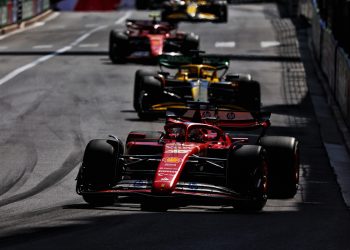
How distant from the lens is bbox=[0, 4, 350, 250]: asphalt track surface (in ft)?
40.4

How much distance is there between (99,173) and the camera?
1493 centimetres

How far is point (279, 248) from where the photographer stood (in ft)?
38.3

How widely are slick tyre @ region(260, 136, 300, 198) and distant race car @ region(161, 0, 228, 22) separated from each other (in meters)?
38.7

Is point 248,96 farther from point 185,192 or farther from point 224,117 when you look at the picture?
point 185,192

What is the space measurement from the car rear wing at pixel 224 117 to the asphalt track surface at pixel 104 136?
1.05 meters

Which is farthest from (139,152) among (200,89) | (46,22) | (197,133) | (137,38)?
(46,22)

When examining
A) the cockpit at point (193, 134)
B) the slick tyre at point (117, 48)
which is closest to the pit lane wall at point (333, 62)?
the slick tyre at point (117, 48)

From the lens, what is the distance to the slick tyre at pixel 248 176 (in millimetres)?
14531

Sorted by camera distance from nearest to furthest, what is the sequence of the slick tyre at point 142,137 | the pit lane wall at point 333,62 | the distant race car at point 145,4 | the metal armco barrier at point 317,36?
the slick tyre at point 142,137 → the pit lane wall at point 333,62 → the metal armco barrier at point 317,36 → the distant race car at point 145,4

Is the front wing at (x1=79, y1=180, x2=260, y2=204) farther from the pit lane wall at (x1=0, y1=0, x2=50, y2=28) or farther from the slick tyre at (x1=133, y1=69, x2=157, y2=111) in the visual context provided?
the pit lane wall at (x1=0, y1=0, x2=50, y2=28)

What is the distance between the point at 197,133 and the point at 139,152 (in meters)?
0.79

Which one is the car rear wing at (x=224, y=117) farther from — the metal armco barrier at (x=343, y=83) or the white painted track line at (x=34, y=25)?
the white painted track line at (x=34, y=25)

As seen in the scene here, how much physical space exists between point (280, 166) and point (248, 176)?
1.35 metres

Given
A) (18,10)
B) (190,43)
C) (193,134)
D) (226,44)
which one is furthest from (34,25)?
(193,134)
